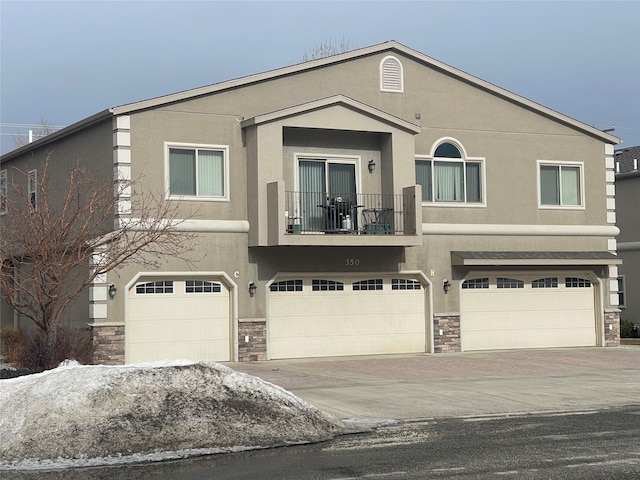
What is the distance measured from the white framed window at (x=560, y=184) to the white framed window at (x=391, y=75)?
4895 mm

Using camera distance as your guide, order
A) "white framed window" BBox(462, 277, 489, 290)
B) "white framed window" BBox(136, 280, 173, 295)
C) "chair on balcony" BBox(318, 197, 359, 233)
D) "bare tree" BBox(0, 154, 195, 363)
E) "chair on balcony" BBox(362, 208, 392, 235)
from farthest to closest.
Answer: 1. "white framed window" BBox(462, 277, 489, 290)
2. "chair on balcony" BBox(362, 208, 392, 235)
3. "chair on balcony" BBox(318, 197, 359, 233)
4. "white framed window" BBox(136, 280, 173, 295)
5. "bare tree" BBox(0, 154, 195, 363)

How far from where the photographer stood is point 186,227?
Result: 23.8 m

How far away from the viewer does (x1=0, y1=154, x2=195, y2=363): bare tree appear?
61.8 feet

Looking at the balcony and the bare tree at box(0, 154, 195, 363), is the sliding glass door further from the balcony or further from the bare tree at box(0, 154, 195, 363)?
the bare tree at box(0, 154, 195, 363)

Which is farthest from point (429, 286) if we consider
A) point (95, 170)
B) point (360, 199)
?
point (95, 170)

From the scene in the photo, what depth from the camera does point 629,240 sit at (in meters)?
36.4

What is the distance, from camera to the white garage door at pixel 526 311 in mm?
27375

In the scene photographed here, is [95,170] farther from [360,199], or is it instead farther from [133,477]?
[133,477]

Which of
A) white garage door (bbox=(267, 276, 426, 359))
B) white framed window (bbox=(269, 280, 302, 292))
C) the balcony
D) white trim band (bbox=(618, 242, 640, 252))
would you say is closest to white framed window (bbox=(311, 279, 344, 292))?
white garage door (bbox=(267, 276, 426, 359))

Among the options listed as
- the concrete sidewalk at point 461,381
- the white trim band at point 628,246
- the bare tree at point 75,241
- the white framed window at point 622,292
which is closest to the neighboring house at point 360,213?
the bare tree at point 75,241

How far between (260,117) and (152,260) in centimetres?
437

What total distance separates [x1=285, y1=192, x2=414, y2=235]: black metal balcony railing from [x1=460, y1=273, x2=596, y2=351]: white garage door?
11.1ft

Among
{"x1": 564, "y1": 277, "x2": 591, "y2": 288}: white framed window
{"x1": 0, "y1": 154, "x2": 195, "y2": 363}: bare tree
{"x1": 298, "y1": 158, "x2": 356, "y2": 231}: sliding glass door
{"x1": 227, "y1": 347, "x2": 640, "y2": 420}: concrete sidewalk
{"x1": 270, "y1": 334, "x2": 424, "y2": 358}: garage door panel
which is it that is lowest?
{"x1": 227, "y1": 347, "x2": 640, "y2": 420}: concrete sidewalk

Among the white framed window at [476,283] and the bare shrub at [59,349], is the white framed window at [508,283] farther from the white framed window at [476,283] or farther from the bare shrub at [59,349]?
the bare shrub at [59,349]
